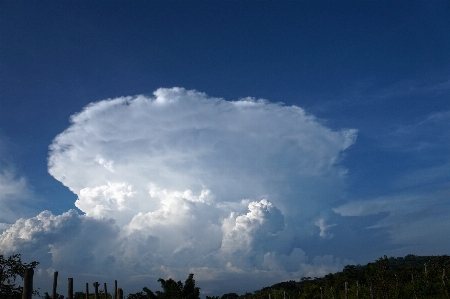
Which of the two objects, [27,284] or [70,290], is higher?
[27,284]

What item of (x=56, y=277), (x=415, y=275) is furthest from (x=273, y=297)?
(x=56, y=277)

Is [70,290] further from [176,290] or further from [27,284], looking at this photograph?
[176,290]

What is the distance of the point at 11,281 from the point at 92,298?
16812 millimetres

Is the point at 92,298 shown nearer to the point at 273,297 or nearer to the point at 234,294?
the point at 273,297

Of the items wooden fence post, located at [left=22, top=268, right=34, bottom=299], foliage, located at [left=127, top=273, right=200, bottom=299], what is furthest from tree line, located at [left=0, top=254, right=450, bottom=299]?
wooden fence post, located at [left=22, top=268, right=34, bottom=299]

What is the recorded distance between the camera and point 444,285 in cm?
2512

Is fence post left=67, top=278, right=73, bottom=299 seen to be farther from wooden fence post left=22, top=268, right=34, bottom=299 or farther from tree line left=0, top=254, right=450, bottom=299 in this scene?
wooden fence post left=22, top=268, right=34, bottom=299

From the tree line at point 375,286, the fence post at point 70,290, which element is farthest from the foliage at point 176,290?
the fence post at point 70,290

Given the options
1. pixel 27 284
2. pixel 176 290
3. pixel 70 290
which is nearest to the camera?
pixel 27 284

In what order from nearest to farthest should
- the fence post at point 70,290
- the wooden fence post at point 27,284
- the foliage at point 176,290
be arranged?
the wooden fence post at point 27,284 → the fence post at point 70,290 → the foliage at point 176,290

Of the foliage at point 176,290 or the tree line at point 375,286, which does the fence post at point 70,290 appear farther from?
the foliage at point 176,290

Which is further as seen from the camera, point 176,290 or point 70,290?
point 176,290

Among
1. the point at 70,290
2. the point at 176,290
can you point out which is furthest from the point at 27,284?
the point at 176,290

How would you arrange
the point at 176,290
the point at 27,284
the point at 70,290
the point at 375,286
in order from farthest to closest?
the point at 176,290, the point at 375,286, the point at 70,290, the point at 27,284
